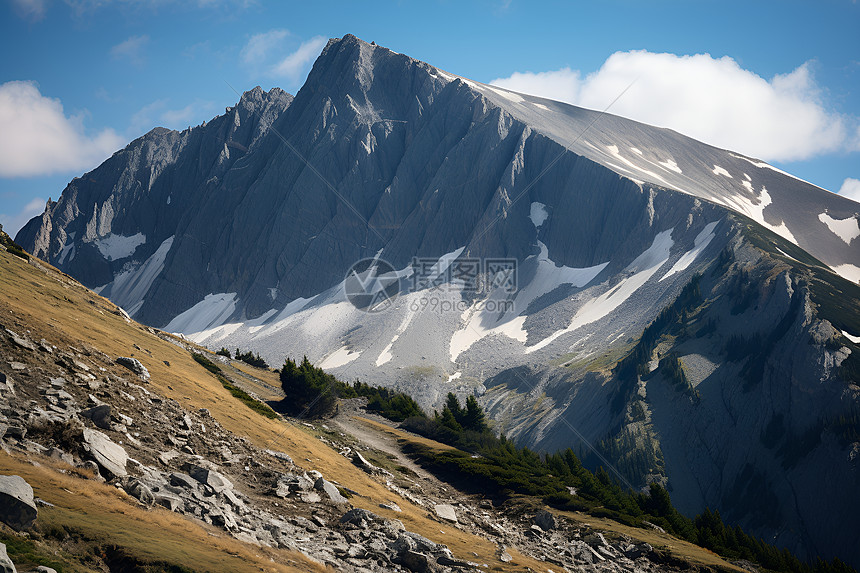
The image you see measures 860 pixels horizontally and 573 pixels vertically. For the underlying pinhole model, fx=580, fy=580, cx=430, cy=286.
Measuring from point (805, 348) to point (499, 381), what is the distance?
2248 inches

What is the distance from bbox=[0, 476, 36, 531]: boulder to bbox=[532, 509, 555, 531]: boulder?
93.0 feet

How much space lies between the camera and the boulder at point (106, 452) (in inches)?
669

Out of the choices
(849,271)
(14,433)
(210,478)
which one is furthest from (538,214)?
(14,433)

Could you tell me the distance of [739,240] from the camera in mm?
112875

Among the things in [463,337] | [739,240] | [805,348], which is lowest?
[463,337]

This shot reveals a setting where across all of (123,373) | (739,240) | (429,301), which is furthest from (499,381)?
(123,373)

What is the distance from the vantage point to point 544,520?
35000 mm

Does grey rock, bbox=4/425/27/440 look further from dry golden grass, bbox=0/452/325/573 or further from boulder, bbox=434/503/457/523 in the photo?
boulder, bbox=434/503/457/523

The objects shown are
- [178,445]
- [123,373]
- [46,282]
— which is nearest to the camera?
[178,445]

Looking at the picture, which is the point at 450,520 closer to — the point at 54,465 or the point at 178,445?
the point at 178,445

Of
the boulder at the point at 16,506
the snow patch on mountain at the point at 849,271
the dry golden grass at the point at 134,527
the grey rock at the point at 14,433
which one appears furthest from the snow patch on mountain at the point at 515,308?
the boulder at the point at 16,506

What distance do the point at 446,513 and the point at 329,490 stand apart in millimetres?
9085

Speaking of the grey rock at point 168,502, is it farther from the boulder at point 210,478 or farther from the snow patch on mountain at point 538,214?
the snow patch on mountain at point 538,214

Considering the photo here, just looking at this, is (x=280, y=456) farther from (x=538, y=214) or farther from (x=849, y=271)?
(x=849, y=271)
